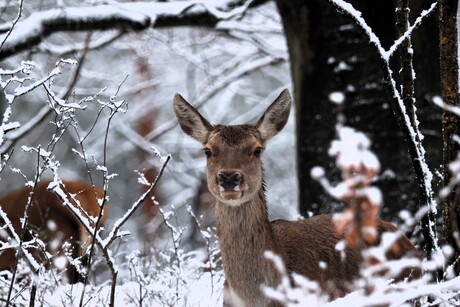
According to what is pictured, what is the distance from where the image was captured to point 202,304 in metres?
5.22

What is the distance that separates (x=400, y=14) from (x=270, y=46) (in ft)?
21.9

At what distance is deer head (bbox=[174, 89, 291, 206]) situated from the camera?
480cm

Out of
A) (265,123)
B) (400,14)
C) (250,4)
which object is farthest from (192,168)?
(400,14)

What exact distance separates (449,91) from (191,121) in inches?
72.3

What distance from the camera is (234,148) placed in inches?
199

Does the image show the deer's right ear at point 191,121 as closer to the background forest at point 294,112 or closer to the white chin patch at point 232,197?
the background forest at point 294,112

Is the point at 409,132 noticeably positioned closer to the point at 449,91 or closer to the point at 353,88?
the point at 449,91

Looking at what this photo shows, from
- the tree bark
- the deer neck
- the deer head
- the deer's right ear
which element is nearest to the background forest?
the tree bark

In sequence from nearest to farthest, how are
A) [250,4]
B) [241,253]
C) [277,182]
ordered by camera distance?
1. [241,253]
2. [250,4]
3. [277,182]

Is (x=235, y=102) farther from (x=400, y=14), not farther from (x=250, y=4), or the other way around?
(x=400, y=14)

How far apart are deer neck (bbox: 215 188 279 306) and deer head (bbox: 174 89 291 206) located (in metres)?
0.07

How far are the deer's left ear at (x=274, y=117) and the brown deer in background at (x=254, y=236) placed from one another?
0.09m

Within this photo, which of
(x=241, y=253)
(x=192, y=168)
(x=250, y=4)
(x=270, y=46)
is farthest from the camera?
(x=192, y=168)

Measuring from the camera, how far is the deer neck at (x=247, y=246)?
Result: 4629 millimetres
